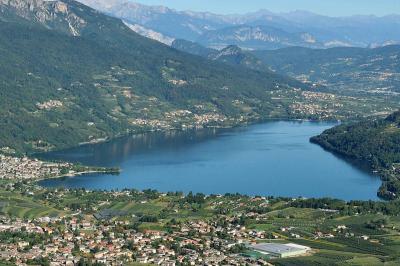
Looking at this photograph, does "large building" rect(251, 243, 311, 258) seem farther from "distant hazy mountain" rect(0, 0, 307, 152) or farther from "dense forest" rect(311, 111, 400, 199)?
"distant hazy mountain" rect(0, 0, 307, 152)

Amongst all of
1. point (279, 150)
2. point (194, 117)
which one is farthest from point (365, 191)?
point (194, 117)

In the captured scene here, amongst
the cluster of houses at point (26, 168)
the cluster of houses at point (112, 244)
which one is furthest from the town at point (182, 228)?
the cluster of houses at point (26, 168)

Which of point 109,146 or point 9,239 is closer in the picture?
point 9,239

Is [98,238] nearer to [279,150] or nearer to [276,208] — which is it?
[276,208]

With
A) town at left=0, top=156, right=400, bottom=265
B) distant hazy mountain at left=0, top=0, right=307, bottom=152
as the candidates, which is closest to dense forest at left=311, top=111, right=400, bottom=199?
town at left=0, top=156, right=400, bottom=265

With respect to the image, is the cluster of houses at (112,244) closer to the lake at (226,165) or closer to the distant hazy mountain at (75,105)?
the lake at (226,165)

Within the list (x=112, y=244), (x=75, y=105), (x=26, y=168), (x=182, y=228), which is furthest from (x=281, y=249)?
(x=75, y=105)

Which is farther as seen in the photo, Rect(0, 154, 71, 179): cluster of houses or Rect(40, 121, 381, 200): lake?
Rect(0, 154, 71, 179): cluster of houses
